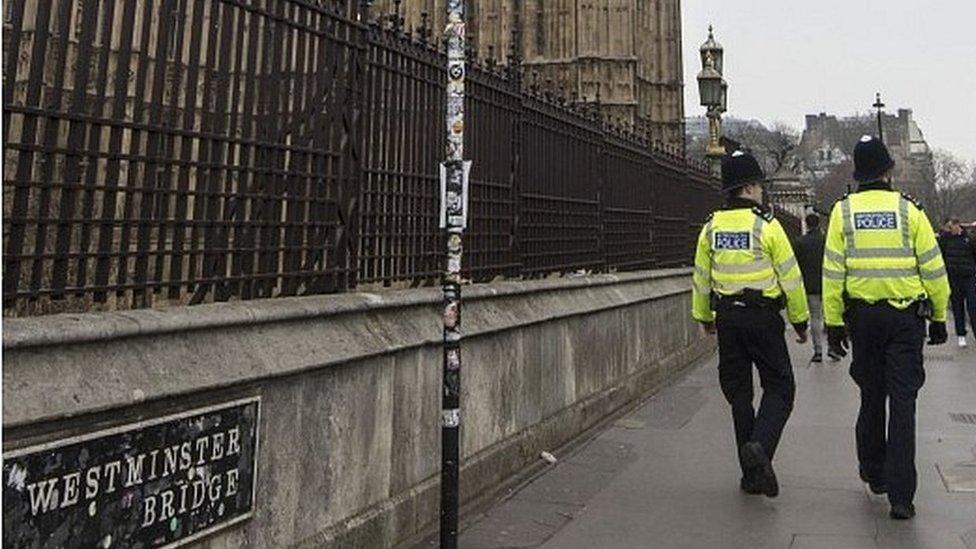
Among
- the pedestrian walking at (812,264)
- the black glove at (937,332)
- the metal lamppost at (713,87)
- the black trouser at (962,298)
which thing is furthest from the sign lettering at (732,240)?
the metal lamppost at (713,87)

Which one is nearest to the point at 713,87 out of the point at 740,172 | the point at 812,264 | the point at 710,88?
the point at 710,88

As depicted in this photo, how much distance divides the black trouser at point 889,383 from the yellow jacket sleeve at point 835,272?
0.10 m

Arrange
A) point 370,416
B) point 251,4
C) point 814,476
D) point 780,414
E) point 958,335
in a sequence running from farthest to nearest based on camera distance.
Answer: point 958,335
point 814,476
point 780,414
point 370,416
point 251,4

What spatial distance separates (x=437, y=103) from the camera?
6.40m

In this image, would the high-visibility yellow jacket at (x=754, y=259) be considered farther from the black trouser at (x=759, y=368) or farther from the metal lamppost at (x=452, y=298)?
the metal lamppost at (x=452, y=298)

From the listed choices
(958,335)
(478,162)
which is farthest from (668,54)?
(478,162)

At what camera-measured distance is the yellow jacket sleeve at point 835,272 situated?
5.93m

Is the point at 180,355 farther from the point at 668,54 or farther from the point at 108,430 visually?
the point at 668,54

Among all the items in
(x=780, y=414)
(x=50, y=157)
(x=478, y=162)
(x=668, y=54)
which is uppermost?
(x=668, y=54)

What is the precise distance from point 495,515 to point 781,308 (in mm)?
2360

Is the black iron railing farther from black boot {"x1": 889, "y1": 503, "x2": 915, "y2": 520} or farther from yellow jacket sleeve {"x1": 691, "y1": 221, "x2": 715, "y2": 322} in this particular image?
black boot {"x1": 889, "y1": 503, "x2": 915, "y2": 520}

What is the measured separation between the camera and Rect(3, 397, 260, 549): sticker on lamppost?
112 inches

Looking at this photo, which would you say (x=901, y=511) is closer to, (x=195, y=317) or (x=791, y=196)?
(x=195, y=317)

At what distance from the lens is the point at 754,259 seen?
20.8 ft
